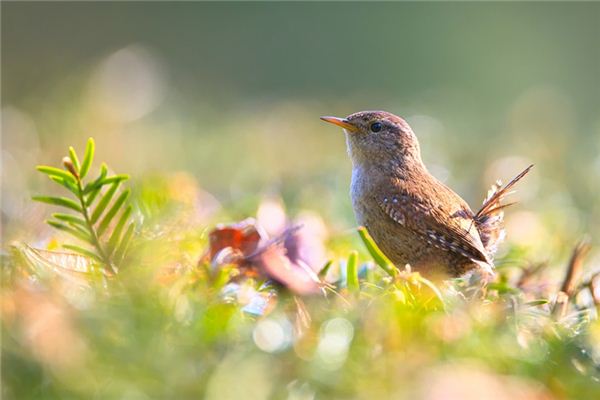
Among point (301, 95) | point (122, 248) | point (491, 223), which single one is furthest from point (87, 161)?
point (301, 95)

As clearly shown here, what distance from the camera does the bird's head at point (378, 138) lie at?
3.67 metres

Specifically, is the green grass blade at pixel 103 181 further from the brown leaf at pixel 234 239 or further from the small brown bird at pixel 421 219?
the small brown bird at pixel 421 219

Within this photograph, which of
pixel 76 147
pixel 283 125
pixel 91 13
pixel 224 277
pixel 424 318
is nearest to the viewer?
→ pixel 424 318

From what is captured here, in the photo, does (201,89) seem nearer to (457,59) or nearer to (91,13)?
(457,59)

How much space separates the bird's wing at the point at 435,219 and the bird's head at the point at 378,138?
1.60 ft

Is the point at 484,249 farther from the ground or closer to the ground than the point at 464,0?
closer to the ground

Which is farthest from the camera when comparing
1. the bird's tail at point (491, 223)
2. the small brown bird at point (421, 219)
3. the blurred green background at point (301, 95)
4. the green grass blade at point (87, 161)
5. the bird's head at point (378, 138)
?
the bird's head at point (378, 138)

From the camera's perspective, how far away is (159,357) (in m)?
0.99

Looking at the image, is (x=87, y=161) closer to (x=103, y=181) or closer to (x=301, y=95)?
(x=103, y=181)

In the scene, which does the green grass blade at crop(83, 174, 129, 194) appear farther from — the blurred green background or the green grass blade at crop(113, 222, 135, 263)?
the blurred green background

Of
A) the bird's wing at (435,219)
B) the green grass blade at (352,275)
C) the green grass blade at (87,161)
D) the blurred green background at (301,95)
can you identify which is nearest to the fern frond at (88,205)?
the green grass blade at (87,161)

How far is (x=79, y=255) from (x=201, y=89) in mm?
6314

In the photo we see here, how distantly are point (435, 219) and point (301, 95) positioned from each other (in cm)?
506

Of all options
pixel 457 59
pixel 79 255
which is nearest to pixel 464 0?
pixel 457 59
